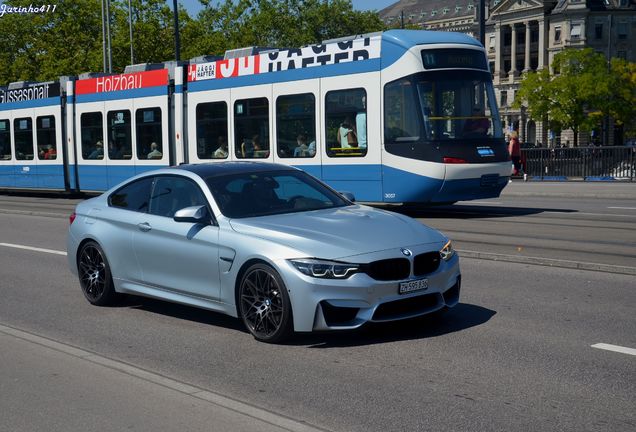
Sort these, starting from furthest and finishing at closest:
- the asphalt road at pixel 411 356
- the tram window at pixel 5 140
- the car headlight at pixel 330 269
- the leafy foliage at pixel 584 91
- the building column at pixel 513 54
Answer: the building column at pixel 513 54 < the leafy foliage at pixel 584 91 < the tram window at pixel 5 140 < the car headlight at pixel 330 269 < the asphalt road at pixel 411 356

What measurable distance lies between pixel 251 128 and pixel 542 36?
10674cm

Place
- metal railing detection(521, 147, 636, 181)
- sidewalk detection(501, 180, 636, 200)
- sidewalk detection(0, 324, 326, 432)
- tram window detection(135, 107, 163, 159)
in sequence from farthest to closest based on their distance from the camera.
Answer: metal railing detection(521, 147, 636, 181) < sidewalk detection(501, 180, 636, 200) < tram window detection(135, 107, 163, 159) < sidewalk detection(0, 324, 326, 432)

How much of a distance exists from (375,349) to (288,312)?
72 centimetres

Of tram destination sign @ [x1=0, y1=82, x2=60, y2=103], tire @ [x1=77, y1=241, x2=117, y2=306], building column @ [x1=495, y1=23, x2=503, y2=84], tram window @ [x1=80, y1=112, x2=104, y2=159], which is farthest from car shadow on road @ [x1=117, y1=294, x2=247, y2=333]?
building column @ [x1=495, y1=23, x2=503, y2=84]

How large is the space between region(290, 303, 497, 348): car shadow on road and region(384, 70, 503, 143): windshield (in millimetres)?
9216

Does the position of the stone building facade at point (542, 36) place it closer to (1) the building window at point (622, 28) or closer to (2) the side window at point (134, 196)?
(1) the building window at point (622, 28)

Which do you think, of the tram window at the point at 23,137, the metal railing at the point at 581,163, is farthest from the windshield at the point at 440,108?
the tram window at the point at 23,137

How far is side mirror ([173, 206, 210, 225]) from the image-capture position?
7.80 metres

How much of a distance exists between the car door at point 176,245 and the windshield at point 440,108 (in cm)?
911

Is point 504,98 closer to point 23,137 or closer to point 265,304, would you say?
point 23,137

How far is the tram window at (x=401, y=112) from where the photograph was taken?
56.2 feet

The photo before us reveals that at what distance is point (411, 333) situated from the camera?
24.6ft

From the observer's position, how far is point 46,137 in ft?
94.2

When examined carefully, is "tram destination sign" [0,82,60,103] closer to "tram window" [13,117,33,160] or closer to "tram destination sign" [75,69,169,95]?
"tram window" [13,117,33,160]
